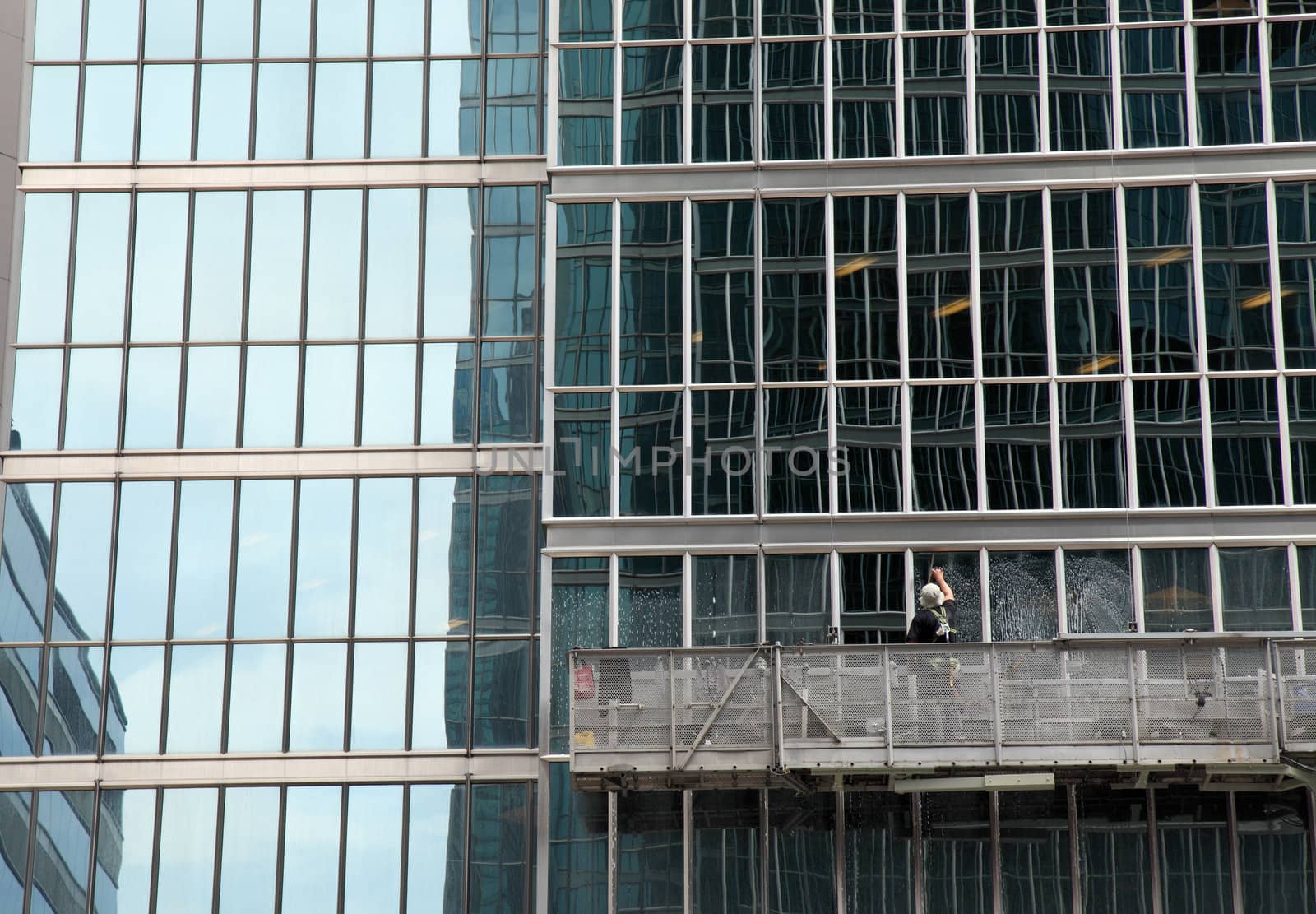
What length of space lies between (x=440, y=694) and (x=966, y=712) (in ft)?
33.6

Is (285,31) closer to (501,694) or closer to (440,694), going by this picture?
(440,694)

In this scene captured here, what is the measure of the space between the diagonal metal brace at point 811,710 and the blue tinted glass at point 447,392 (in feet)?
30.4

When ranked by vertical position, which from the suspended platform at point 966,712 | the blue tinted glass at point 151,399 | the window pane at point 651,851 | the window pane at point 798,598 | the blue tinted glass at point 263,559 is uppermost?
the blue tinted glass at point 151,399

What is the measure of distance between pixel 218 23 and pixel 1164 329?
63.0 feet

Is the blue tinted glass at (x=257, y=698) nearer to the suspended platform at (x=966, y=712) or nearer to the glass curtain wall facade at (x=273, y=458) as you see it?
the glass curtain wall facade at (x=273, y=458)

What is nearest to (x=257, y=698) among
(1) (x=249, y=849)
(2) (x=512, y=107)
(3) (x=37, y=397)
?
(1) (x=249, y=849)

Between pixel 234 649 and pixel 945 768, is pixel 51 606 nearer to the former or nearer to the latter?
pixel 234 649

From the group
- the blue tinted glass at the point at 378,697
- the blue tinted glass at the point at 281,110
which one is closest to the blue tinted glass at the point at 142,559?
the blue tinted glass at the point at 378,697

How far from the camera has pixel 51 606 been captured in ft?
108

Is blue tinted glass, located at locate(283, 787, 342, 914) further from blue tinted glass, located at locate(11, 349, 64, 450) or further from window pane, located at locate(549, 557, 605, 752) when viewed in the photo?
blue tinted glass, located at locate(11, 349, 64, 450)

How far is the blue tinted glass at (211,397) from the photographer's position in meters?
33.8

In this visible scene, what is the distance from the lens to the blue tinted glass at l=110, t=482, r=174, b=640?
33.0 m

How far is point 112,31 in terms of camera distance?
35.6 meters

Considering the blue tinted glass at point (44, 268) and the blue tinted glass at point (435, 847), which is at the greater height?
the blue tinted glass at point (44, 268)
